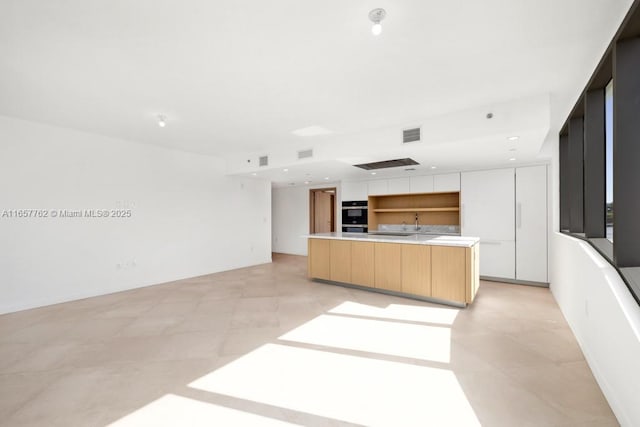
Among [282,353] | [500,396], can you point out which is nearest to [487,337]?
[500,396]

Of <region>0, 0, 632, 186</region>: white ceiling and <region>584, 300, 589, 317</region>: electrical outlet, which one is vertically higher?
<region>0, 0, 632, 186</region>: white ceiling

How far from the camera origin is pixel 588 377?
84.4 inches

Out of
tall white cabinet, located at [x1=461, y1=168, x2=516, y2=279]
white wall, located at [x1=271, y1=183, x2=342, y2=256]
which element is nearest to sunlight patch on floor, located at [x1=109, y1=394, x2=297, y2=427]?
tall white cabinet, located at [x1=461, y1=168, x2=516, y2=279]

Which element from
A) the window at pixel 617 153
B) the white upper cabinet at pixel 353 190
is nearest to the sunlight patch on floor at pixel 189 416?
the window at pixel 617 153

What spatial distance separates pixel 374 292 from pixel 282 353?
2.35m

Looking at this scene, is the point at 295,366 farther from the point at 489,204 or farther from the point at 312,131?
the point at 489,204

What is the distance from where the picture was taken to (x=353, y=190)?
281 inches

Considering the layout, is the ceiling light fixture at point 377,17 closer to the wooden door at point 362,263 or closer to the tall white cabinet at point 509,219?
the wooden door at point 362,263

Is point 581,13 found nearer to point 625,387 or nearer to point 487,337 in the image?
point 625,387

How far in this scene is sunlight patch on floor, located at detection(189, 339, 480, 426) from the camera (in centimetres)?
177

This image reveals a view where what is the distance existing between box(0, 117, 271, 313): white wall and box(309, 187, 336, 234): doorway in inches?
106

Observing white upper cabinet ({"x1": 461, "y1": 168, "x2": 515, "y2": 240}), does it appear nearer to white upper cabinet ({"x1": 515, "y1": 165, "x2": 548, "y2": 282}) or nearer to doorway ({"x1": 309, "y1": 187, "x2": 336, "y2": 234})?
white upper cabinet ({"x1": 515, "y1": 165, "x2": 548, "y2": 282})

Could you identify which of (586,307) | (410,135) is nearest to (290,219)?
(410,135)

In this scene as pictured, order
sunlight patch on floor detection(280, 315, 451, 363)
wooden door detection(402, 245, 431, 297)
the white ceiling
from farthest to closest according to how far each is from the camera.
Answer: wooden door detection(402, 245, 431, 297)
sunlight patch on floor detection(280, 315, 451, 363)
the white ceiling
